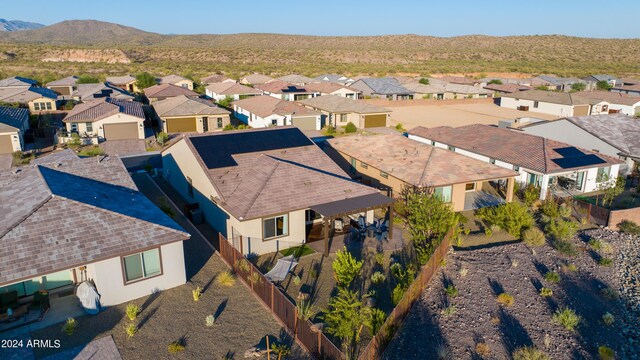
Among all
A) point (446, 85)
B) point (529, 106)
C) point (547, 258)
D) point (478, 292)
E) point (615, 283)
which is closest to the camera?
point (478, 292)

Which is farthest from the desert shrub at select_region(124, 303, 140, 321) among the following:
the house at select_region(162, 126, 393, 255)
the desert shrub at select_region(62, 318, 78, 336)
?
the house at select_region(162, 126, 393, 255)

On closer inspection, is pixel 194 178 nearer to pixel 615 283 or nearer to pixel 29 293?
pixel 29 293

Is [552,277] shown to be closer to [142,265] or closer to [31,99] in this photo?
[142,265]

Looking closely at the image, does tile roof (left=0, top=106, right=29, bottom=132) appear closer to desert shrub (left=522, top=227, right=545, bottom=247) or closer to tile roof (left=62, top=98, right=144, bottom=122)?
tile roof (left=62, top=98, right=144, bottom=122)

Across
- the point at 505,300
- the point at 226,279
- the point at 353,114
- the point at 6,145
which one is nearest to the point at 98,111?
the point at 6,145

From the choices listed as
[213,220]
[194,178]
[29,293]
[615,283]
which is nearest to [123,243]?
[29,293]

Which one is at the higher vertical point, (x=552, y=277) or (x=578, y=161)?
(x=578, y=161)
